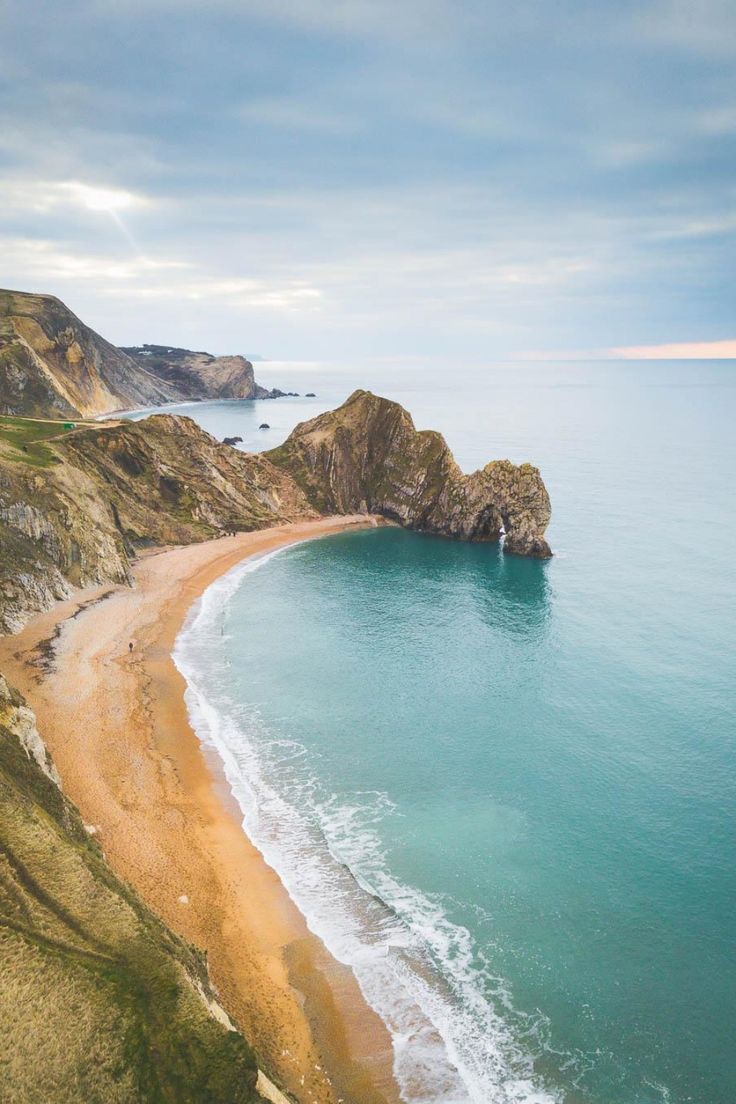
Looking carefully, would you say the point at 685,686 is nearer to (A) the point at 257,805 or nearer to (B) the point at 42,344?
(A) the point at 257,805

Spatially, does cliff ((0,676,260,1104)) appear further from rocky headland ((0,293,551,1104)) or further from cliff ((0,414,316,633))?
cliff ((0,414,316,633))

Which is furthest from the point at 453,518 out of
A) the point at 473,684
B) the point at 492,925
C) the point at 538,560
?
the point at 492,925

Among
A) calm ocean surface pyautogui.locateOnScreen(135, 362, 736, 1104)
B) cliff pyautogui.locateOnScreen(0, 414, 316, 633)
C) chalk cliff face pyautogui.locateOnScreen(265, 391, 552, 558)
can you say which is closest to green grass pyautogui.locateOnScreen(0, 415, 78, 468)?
cliff pyautogui.locateOnScreen(0, 414, 316, 633)

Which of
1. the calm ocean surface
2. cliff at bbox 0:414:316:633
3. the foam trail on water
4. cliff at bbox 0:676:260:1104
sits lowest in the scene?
the foam trail on water

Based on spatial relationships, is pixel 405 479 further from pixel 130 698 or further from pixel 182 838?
pixel 182 838

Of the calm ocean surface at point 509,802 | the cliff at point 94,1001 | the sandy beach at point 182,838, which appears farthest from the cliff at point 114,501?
the cliff at point 94,1001

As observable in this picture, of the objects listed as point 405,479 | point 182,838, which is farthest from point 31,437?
point 182,838
